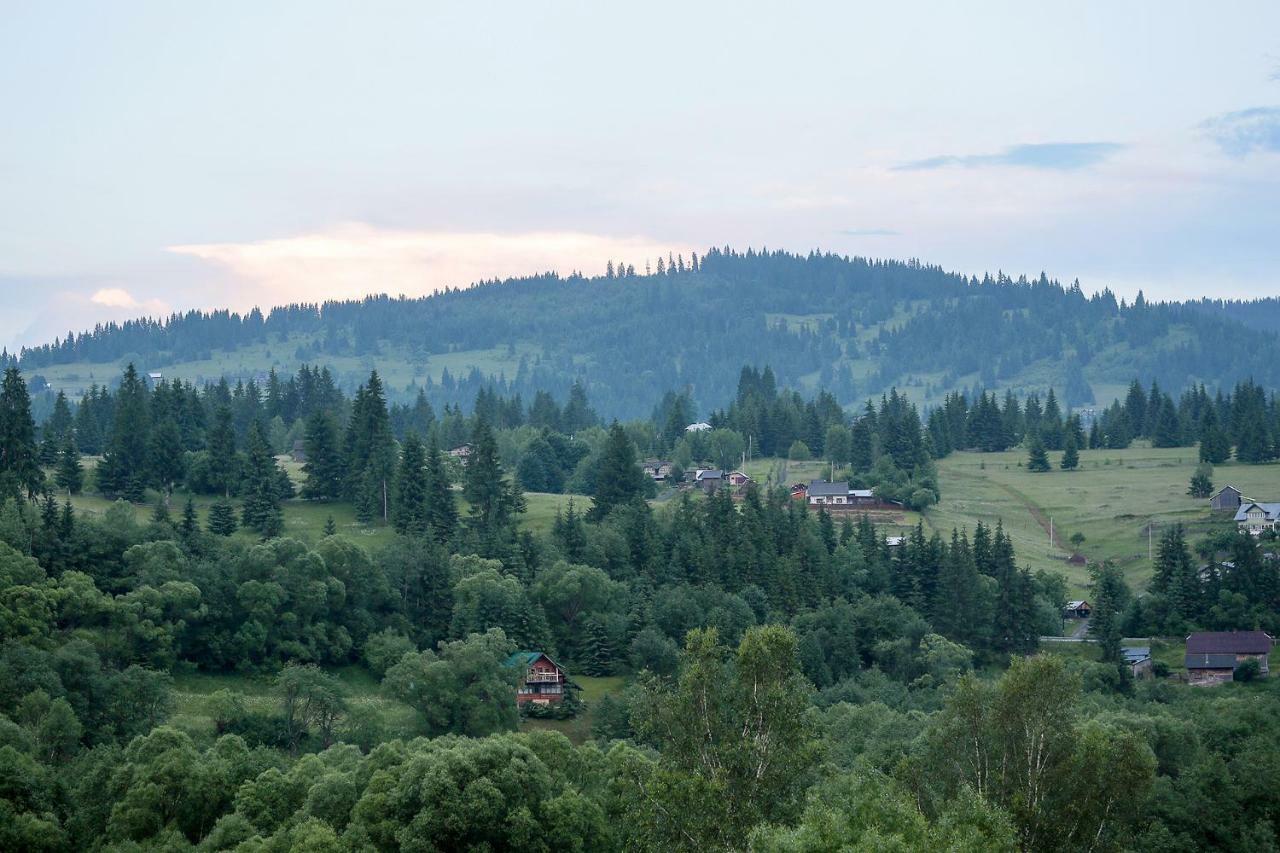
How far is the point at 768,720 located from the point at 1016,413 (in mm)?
155210

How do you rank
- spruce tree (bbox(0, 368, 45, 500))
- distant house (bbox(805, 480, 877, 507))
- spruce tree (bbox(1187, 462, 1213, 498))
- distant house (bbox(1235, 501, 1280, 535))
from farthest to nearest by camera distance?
distant house (bbox(805, 480, 877, 507))
spruce tree (bbox(1187, 462, 1213, 498))
distant house (bbox(1235, 501, 1280, 535))
spruce tree (bbox(0, 368, 45, 500))

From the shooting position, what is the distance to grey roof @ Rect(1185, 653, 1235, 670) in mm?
82250

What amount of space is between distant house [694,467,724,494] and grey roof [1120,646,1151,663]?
49.6 metres

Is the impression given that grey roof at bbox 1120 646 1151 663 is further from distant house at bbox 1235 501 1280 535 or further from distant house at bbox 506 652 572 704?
distant house at bbox 506 652 572 704

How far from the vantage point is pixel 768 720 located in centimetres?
3881

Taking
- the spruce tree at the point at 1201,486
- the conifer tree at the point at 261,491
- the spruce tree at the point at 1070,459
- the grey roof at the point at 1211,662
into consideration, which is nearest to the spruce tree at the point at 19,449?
the conifer tree at the point at 261,491

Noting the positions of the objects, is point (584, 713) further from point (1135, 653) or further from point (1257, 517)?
point (1257, 517)

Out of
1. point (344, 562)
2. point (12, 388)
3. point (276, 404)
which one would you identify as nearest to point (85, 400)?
point (276, 404)

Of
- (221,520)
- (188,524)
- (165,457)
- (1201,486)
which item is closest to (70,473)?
(165,457)

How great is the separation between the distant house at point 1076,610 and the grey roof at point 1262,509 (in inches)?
807

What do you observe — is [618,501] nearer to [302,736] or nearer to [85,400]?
[302,736]

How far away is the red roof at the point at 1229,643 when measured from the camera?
83.6m

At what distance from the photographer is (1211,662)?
82625 mm

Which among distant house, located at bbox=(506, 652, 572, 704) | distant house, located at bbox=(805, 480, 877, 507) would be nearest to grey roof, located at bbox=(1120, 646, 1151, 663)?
distant house, located at bbox=(506, 652, 572, 704)
